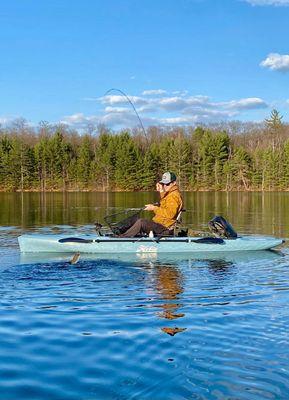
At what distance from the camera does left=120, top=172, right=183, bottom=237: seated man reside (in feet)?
46.8

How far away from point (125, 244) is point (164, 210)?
144 cm

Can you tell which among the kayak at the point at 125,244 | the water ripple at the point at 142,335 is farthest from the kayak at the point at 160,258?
the water ripple at the point at 142,335

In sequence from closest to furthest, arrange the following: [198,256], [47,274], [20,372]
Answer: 1. [20,372]
2. [47,274]
3. [198,256]

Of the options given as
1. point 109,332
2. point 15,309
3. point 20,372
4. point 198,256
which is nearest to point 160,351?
point 109,332

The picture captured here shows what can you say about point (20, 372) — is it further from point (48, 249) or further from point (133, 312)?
point (48, 249)

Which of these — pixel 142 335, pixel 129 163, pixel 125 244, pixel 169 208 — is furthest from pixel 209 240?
pixel 129 163

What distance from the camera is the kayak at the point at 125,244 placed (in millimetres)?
14039

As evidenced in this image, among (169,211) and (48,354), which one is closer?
(48,354)

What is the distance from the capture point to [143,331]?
7.20 metres

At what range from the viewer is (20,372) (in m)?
5.75

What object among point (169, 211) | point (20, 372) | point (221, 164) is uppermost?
point (221, 164)

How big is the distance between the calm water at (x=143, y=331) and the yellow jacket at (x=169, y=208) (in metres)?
2.00

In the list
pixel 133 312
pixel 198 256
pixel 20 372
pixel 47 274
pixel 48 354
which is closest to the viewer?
pixel 20 372

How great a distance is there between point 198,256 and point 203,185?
72651mm
